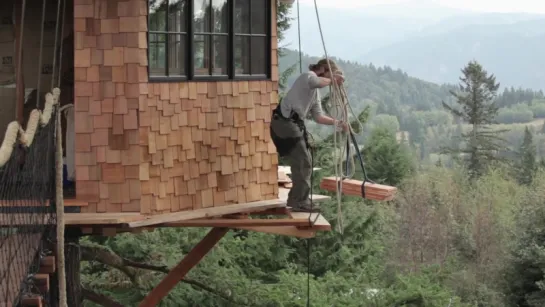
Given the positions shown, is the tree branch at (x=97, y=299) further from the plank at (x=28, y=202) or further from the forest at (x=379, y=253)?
the plank at (x=28, y=202)

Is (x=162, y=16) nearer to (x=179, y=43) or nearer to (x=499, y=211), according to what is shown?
(x=179, y=43)

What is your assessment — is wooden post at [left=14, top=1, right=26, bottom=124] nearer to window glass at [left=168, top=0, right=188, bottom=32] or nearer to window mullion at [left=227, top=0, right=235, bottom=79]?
window glass at [left=168, top=0, right=188, bottom=32]

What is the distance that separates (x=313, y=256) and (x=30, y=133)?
64.2 ft

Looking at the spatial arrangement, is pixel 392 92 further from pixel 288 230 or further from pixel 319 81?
pixel 319 81

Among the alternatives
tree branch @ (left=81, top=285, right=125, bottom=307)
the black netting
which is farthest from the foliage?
the black netting

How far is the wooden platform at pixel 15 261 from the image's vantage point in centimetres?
513

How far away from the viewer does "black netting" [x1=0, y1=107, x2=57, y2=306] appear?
551 centimetres

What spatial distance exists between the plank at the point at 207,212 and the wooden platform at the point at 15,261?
5.46ft

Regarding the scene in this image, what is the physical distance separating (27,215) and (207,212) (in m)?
2.26

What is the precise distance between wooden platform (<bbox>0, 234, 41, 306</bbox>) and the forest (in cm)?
474

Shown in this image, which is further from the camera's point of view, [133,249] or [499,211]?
[499,211]

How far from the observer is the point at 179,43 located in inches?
346

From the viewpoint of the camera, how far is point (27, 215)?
6957 mm

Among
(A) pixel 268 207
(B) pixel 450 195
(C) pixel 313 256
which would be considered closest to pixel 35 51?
(A) pixel 268 207
